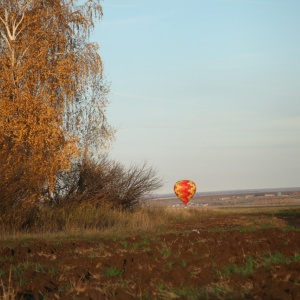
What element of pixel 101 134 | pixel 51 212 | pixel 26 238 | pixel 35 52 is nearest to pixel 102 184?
pixel 101 134

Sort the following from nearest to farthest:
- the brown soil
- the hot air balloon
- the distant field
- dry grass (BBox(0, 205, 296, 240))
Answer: the brown soil, dry grass (BBox(0, 205, 296, 240)), the hot air balloon, the distant field

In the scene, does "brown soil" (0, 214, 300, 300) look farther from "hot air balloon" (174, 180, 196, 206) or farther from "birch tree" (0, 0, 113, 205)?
"hot air balloon" (174, 180, 196, 206)

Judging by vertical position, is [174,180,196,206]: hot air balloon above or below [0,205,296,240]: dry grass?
above

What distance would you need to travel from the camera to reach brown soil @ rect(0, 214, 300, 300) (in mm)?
6828

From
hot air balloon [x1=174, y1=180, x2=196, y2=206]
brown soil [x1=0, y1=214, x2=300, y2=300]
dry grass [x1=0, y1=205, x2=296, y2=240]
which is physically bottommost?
brown soil [x1=0, y1=214, x2=300, y2=300]

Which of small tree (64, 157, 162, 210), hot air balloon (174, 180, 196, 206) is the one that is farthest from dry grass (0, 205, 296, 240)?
A: hot air balloon (174, 180, 196, 206)

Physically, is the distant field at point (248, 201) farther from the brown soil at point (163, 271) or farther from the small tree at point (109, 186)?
the brown soil at point (163, 271)

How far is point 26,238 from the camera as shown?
18406 mm

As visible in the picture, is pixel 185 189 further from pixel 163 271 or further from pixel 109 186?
pixel 163 271

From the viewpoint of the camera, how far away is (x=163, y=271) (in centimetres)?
878

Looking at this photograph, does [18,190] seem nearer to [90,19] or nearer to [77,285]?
[90,19]

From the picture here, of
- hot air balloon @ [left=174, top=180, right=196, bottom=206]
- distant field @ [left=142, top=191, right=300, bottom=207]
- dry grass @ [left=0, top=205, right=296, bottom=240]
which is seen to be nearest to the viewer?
dry grass @ [left=0, top=205, right=296, bottom=240]

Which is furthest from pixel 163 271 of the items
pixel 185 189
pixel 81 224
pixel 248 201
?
pixel 248 201

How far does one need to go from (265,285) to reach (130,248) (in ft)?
22.1
